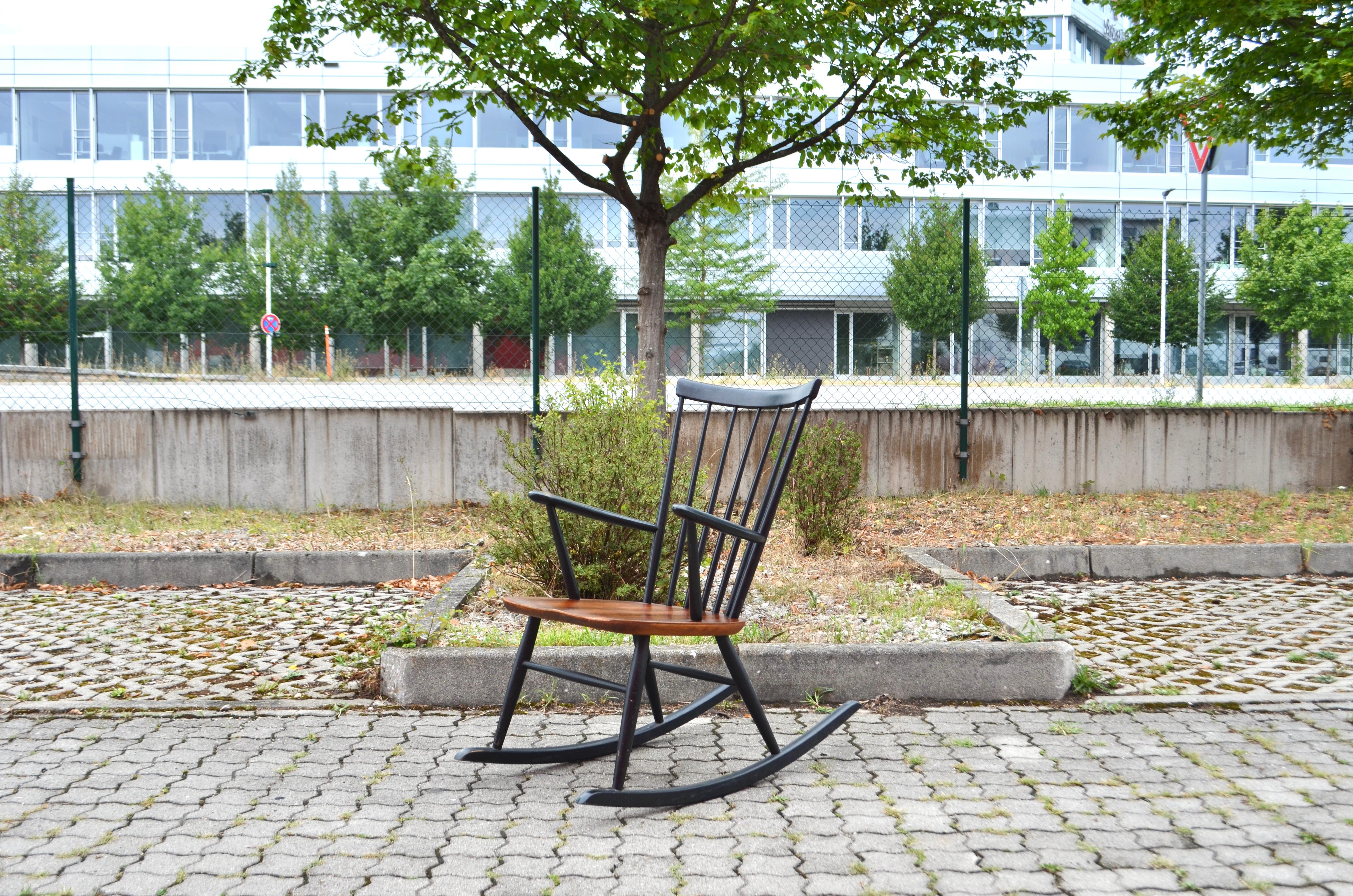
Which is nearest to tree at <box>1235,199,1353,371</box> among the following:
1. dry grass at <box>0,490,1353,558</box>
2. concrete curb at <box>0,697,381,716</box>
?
dry grass at <box>0,490,1353,558</box>

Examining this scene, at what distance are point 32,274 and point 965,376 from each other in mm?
8525

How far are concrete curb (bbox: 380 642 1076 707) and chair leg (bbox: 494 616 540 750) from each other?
2.58ft

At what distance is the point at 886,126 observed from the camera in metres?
8.41

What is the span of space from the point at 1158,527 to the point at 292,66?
34817 millimetres

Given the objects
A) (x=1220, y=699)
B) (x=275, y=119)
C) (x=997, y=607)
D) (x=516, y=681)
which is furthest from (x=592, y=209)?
(x=516, y=681)

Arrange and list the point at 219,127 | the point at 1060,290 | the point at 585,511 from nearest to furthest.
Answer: the point at 585,511 → the point at 1060,290 → the point at 219,127

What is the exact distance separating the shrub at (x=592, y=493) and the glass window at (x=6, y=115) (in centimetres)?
3845

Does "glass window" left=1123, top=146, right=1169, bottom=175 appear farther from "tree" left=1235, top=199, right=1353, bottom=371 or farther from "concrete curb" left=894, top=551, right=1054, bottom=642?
"concrete curb" left=894, top=551, right=1054, bottom=642

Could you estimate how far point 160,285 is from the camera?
9219 mm

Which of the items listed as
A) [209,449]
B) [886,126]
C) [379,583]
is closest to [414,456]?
[209,449]

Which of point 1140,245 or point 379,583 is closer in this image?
point 379,583

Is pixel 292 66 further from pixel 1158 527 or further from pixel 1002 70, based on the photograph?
pixel 1158 527

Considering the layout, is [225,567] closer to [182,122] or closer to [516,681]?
[516,681]

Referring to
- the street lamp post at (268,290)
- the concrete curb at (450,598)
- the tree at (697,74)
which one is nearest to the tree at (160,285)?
the street lamp post at (268,290)
